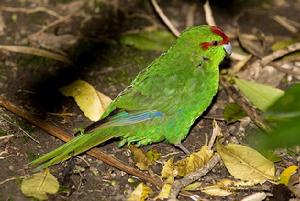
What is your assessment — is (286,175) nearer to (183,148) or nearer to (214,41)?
(183,148)

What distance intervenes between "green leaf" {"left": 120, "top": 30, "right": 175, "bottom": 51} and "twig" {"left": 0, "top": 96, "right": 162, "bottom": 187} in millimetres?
1453

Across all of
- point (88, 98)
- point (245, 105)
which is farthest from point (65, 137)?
point (245, 105)

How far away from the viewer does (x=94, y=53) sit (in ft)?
14.5

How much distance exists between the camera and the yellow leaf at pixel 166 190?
2.97 metres

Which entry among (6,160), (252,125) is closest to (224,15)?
(252,125)

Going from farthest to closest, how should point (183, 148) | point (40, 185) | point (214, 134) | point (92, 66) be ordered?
point (92, 66) < point (214, 134) < point (183, 148) < point (40, 185)

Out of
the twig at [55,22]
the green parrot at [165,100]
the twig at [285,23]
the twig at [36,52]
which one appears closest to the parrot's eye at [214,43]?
the green parrot at [165,100]

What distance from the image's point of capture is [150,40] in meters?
4.63

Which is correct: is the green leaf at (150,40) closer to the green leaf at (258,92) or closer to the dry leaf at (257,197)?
the green leaf at (258,92)

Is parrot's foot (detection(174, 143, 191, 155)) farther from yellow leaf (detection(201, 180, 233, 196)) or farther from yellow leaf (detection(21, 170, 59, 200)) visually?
yellow leaf (detection(21, 170, 59, 200))

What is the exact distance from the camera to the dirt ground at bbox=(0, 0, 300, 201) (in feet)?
10.2

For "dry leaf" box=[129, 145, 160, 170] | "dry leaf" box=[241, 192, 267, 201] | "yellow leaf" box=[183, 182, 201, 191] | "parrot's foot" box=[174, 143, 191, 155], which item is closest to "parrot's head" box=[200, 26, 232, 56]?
"parrot's foot" box=[174, 143, 191, 155]

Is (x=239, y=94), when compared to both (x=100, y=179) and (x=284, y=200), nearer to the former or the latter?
(x=284, y=200)

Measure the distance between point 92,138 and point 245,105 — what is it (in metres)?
1.42
